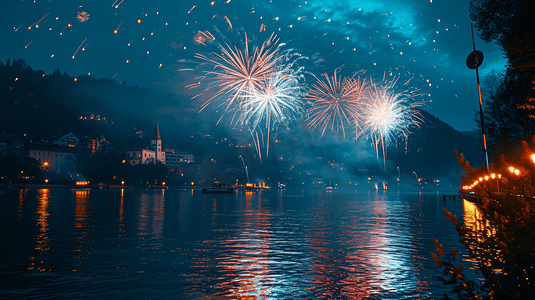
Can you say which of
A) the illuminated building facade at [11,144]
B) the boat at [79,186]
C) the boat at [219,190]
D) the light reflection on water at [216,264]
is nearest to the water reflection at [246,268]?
the light reflection on water at [216,264]

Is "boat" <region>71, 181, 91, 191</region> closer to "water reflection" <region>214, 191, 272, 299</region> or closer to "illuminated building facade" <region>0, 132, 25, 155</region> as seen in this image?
"illuminated building facade" <region>0, 132, 25, 155</region>

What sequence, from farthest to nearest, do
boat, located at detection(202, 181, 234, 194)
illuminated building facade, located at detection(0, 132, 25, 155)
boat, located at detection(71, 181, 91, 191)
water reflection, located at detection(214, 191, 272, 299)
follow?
illuminated building facade, located at detection(0, 132, 25, 155) < boat, located at detection(71, 181, 91, 191) < boat, located at detection(202, 181, 234, 194) < water reflection, located at detection(214, 191, 272, 299)

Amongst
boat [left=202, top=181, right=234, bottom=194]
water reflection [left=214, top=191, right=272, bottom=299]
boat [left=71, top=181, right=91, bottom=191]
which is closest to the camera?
water reflection [left=214, top=191, right=272, bottom=299]

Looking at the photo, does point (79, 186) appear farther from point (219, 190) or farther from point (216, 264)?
point (216, 264)

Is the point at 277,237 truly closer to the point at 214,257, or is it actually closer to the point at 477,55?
the point at 214,257

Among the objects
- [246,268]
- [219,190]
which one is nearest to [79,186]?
[219,190]

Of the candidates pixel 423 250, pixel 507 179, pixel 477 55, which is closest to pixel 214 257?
pixel 423 250

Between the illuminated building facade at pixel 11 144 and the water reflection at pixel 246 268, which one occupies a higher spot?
the illuminated building facade at pixel 11 144

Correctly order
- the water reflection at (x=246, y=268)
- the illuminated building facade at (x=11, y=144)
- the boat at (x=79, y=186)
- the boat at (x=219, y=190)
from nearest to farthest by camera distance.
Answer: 1. the water reflection at (x=246, y=268)
2. the boat at (x=219, y=190)
3. the boat at (x=79, y=186)
4. the illuminated building facade at (x=11, y=144)

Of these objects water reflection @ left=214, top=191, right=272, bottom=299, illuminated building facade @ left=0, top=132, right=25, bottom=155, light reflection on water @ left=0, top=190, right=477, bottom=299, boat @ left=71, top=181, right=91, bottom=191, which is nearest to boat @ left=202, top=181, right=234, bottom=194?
boat @ left=71, top=181, right=91, bottom=191

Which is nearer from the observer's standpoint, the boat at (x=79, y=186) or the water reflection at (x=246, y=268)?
the water reflection at (x=246, y=268)

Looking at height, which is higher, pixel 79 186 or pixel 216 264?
pixel 79 186

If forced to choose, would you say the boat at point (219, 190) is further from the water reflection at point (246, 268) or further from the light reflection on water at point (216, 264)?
the water reflection at point (246, 268)

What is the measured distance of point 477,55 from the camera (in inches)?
1192
